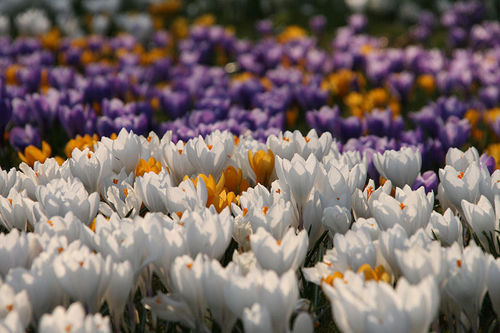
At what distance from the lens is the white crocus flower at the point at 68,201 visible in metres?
3.04

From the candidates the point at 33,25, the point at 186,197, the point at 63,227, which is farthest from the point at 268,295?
the point at 33,25

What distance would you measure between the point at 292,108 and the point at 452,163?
133 inches

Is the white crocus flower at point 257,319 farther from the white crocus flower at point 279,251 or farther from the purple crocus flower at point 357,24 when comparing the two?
the purple crocus flower at point 357,24

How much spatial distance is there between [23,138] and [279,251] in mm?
3185

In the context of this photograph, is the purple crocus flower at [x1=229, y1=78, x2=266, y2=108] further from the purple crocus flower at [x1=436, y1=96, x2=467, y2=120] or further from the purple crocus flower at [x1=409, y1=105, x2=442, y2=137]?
the purple crocus flower at [x1=436, y1=96, x2=467, y2=120]

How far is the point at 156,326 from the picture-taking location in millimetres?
2639

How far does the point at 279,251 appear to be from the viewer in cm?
252

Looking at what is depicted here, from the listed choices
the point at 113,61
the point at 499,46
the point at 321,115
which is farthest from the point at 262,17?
the point at 321,115

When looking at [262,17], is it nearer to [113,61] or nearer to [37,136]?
[113,61]

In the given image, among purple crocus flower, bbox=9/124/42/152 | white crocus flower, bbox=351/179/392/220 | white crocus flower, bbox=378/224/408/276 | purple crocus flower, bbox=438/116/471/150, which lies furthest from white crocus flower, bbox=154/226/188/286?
purple crocus flower, bbox=438/116/471/150

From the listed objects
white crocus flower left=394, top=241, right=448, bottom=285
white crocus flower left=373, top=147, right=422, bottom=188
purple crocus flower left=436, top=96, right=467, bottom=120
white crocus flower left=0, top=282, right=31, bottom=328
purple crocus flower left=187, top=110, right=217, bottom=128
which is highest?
white crocus flower left=0, top=282, right=31, bottom=328

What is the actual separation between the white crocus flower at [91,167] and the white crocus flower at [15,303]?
4.42ft

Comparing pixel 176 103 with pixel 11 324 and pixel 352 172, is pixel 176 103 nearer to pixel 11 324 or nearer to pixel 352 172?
pixel 352 172

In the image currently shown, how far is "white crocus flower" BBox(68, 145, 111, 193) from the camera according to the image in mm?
3518
